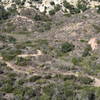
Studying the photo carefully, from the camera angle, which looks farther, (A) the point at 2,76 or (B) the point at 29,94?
(A) the point at 2,76

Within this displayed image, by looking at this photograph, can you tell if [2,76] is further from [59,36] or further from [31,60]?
[59,36]

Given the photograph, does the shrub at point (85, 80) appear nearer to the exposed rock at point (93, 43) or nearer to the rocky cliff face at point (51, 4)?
the exposed rock at point (93, 43)

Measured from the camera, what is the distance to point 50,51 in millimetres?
61938

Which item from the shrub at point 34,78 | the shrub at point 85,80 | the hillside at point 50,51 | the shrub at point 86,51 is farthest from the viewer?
the shrub at point 86,51

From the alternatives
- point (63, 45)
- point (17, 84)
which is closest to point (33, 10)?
point (63, 45)

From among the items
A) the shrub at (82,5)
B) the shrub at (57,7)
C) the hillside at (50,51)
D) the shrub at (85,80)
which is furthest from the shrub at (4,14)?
the shrub at (85,80)

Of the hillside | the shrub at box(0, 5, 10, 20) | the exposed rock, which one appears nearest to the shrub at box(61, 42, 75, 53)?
the hillside

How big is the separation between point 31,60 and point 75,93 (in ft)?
74.4

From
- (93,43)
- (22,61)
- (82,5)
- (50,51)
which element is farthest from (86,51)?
(82,5)

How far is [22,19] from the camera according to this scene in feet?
325

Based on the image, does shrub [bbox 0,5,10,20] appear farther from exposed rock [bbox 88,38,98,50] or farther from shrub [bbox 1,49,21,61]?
exposed rock [bbox 88,38,98,50]

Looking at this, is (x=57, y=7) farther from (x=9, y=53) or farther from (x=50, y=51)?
(x=9, y=53)

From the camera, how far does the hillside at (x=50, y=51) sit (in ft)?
116

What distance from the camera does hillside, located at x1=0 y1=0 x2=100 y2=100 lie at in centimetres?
3539
